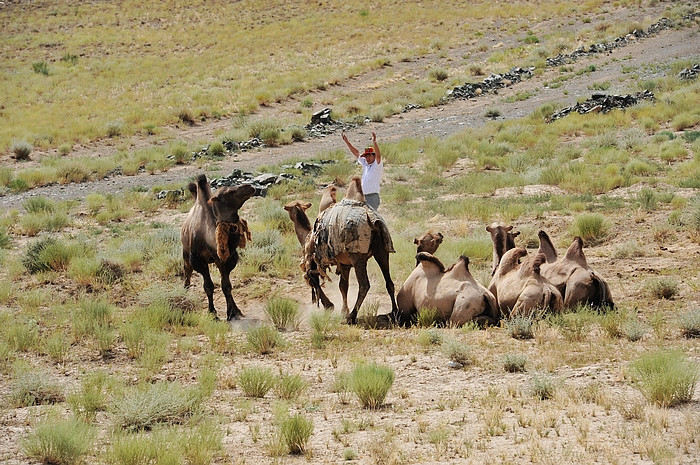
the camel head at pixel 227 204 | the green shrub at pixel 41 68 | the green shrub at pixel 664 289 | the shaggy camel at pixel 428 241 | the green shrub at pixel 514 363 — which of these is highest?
the green shrub at pixel 41 68

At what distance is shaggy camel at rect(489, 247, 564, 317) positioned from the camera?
1054cm

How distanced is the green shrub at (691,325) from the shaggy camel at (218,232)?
605cm

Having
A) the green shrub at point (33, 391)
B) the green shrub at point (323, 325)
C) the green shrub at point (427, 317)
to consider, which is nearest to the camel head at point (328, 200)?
the green shrub at point (323, 325)

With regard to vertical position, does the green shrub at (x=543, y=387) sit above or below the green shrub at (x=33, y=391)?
below

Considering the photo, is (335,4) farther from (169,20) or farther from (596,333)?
(596,333)

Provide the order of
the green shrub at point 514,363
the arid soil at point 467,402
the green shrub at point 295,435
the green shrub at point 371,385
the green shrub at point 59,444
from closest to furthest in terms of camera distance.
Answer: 1. the arid soil at point 467,402
2. the green shrub at point 59,444
3. the green shrub at point 295,435
4. the green shrub at point 371,385
5. the green shrub at point 514,363

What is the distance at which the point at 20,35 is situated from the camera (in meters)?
65.6

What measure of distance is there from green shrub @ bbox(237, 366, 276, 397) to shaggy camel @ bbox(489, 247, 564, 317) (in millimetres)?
3455

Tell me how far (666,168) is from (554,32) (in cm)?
3520

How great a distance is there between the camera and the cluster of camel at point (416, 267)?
10781 millimetres

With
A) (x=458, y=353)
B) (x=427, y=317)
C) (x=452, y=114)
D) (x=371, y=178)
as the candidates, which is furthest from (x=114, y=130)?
(x=458, y=353)

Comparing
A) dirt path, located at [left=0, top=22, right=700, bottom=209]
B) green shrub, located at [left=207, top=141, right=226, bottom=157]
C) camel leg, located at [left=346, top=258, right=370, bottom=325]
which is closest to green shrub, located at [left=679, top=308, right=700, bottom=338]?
camel leg, located at [left=346, top=258, right=370, bottom=325]

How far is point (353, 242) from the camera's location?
457 inches

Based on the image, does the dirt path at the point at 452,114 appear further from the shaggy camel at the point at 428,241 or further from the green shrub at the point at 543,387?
the green shrub at the point at 543,387
